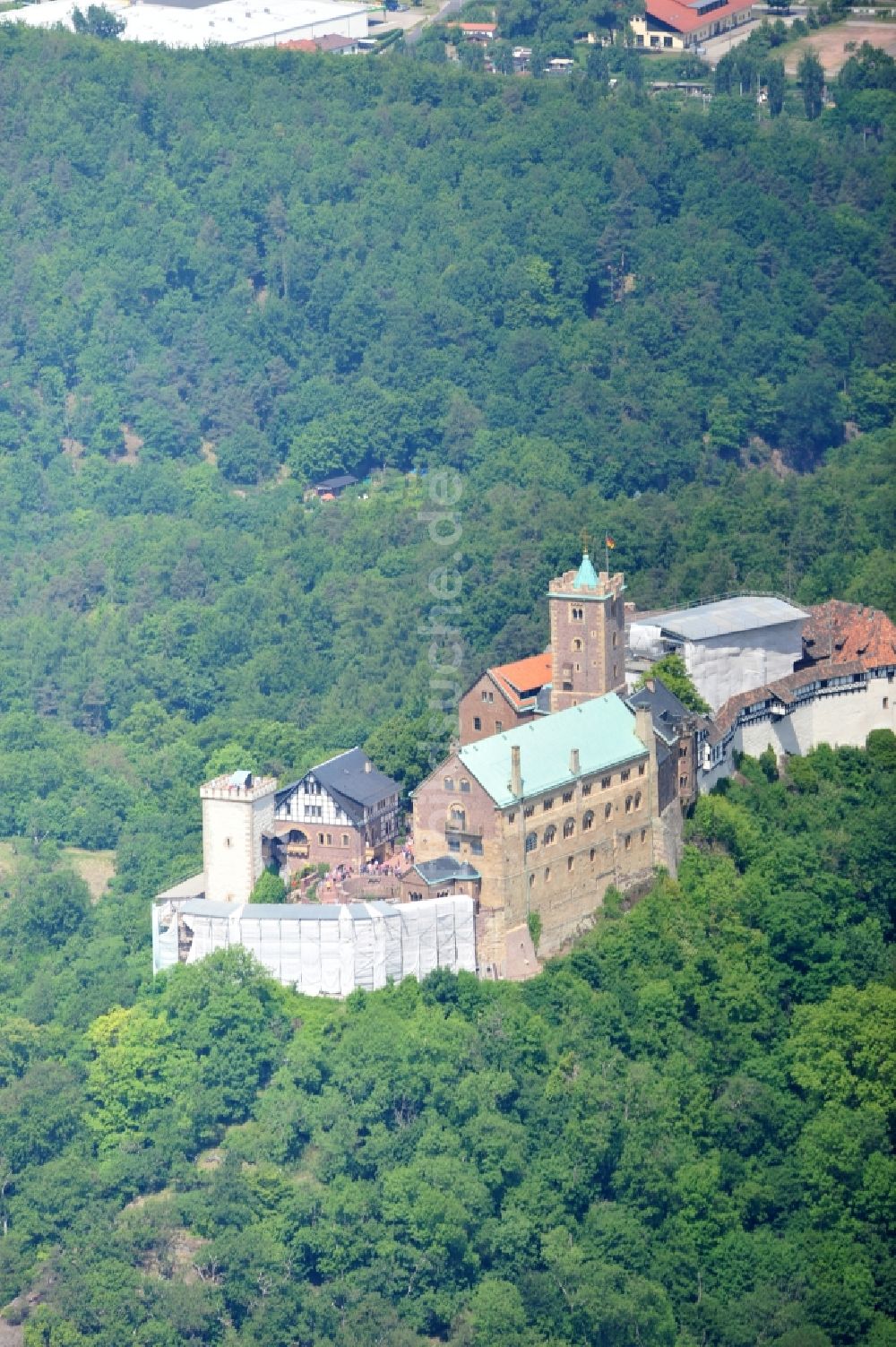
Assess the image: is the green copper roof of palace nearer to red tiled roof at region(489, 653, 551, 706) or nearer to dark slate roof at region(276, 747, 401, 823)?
red tiled roof at region(489, 653, 551, 706)

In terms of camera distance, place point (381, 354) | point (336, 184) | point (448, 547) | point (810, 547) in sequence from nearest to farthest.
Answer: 1. point (810, 547)
2. point (448, 547)
3. point (381, 354)
4. point (336, 184)

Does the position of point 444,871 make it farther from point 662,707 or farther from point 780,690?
point 780,690

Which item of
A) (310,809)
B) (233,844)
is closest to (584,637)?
(310,809)

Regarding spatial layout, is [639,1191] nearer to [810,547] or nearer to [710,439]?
[810,547]

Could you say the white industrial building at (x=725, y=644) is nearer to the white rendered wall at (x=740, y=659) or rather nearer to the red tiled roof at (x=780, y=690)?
the white rendered wall at (x=740, y=659)

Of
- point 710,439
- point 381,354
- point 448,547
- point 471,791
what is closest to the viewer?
point 471,791

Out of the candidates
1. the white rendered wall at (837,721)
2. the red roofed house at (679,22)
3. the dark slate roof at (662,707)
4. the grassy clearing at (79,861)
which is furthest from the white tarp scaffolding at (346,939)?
the red roofed house at (679,22)

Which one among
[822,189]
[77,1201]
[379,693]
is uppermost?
[822,189]

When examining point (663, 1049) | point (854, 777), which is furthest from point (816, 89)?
point (663, 1049)
